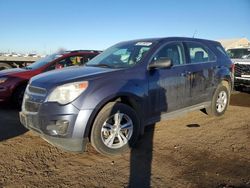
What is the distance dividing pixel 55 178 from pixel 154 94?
213cm

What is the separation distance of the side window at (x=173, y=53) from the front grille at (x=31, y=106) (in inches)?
87.3

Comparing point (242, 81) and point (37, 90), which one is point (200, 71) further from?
point (242, 81)

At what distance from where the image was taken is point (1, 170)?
13.1 ft

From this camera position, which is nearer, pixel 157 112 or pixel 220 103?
pixel 157 112

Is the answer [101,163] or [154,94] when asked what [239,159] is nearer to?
[154,94]

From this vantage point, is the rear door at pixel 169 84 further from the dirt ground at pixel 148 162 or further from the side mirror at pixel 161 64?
the dirt ground at pixel 148 162

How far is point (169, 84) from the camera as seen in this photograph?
5316 mm

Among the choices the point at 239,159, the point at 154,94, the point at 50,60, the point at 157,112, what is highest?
the point at 50,60

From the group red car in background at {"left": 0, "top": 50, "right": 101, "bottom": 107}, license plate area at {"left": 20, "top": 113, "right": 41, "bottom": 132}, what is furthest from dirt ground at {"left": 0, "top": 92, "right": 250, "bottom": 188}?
red car in background at {"left": 0, "top": 50, "right": 101, "bottom": 107}

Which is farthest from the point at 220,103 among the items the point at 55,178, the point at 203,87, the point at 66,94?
the point at 55,178

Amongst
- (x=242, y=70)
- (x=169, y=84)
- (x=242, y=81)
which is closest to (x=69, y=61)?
(x=169, y=84)

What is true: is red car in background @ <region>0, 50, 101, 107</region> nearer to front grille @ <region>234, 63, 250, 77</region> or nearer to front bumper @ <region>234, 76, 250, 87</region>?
front bumper @ <region>234, 76, 250, 87</region>

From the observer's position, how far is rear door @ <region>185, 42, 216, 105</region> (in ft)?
19.3

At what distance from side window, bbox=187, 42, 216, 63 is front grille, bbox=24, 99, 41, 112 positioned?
311cm
